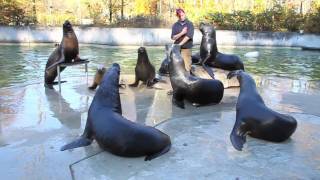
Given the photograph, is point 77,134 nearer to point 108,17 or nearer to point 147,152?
point 147,152

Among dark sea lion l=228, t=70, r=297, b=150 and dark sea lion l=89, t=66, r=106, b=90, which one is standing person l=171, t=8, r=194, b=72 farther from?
dark sea lion l=228, t=70, r=297, b=150

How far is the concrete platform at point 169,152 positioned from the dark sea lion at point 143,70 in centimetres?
94

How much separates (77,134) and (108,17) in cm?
2365

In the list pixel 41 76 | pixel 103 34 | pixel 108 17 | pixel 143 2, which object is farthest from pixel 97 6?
pixel 41 76

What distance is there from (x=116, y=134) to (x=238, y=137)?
160cm

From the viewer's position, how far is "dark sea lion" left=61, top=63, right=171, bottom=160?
476 cm

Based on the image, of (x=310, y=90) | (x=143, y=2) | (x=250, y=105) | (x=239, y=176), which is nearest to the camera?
(x=239, y=176)

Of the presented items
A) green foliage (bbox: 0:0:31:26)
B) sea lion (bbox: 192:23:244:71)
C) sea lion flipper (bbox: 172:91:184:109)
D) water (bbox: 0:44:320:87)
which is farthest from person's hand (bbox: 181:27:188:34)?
green foliage (bbox: 0:0:31:26)

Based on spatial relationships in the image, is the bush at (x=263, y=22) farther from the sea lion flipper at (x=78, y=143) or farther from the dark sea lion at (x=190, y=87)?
the sea lion flipper at (x=78, y=143)

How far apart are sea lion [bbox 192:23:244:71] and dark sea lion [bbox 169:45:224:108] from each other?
228 cm

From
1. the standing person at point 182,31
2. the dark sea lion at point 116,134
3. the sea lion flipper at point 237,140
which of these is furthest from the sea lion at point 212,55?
the dark sea lion at point 116,134

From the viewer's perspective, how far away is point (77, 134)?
5785 mm

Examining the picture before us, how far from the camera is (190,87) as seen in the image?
748 cm

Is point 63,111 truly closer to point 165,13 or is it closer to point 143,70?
point 143,70
